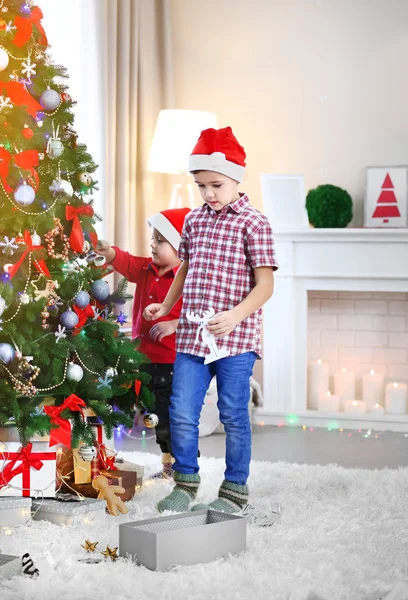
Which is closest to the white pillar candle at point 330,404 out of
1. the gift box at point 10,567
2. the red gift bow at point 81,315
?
the red gift bow at point 81,315

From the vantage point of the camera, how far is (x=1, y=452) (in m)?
2.25

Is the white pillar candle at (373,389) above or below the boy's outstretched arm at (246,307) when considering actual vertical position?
below

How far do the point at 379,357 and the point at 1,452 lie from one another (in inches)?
98.0

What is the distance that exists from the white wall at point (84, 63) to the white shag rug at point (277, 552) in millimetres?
1924

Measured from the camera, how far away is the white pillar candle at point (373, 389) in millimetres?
4121

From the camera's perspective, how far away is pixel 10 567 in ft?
5.69

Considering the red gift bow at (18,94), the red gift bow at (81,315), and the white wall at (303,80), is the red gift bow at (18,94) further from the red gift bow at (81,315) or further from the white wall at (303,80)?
the white wall at (303,80)

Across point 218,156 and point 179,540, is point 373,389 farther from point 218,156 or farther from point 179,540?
point 179,540

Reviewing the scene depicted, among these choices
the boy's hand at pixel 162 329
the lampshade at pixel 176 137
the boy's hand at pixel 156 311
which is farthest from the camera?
the lampshade at pixel 176 137

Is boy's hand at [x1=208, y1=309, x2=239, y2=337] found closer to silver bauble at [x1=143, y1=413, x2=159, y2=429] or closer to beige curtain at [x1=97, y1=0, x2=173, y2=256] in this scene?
silver bauble at [x1=143, y1=413, x2=159, y2=429]

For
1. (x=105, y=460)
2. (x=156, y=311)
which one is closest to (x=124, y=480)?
(x=105, y=460)

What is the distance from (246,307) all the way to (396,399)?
1997mm

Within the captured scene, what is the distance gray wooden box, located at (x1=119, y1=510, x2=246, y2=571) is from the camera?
1801mm

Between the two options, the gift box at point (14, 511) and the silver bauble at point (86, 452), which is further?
the silver bauble at point (86, 452)
